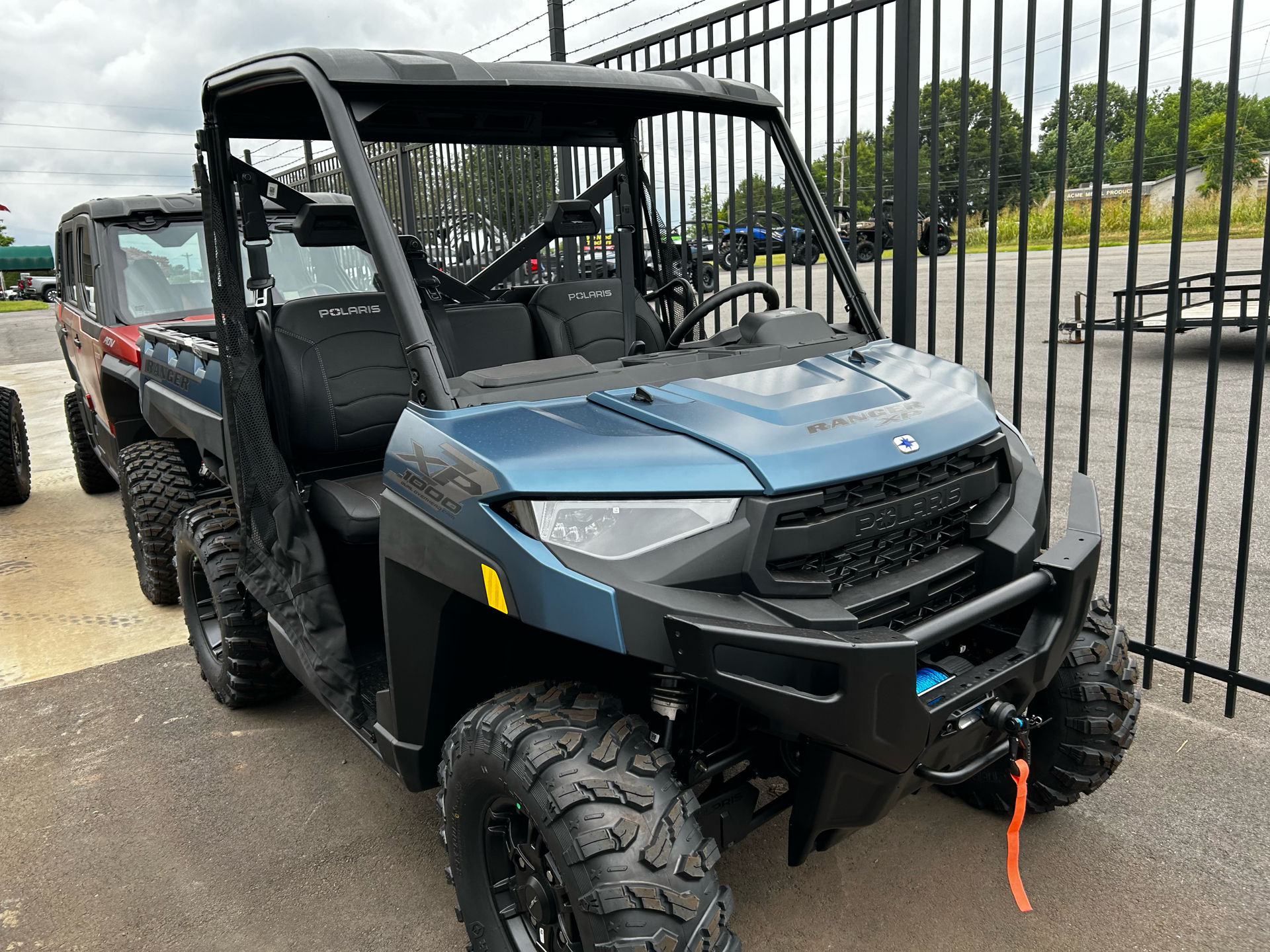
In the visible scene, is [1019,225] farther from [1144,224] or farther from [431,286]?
[1144,224]

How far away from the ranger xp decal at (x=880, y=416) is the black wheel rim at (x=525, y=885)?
3.33 feet

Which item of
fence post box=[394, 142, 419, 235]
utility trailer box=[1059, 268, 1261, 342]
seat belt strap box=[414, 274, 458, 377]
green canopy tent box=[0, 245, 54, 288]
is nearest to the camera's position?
seat belt strap box=[414, 274, 458, 377]

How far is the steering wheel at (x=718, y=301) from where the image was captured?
292 cm

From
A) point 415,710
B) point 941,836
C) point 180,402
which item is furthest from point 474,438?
point 180,402

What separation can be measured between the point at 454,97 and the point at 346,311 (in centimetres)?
100

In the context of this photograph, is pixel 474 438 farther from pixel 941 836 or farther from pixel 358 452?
pixel 941 836

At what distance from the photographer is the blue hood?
196cm

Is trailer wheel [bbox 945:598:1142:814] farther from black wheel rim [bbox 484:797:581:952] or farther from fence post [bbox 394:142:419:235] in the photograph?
fence post [bbox 394:142:419:235]

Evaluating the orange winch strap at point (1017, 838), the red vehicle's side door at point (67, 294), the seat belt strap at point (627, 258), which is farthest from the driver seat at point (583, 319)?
the red vehicle's side door at point (67, 294)

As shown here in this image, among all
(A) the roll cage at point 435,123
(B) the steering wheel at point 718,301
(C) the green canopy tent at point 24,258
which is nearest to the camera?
(A) the roll cage at point 435,123

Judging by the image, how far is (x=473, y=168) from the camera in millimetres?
7855

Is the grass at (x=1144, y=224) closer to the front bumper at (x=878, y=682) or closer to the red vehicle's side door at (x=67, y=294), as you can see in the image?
the red vehicle's side door at (x=67, y=294)

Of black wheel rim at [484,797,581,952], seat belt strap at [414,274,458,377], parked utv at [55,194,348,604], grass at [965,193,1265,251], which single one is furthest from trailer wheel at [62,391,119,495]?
grass at [965,193,1265,251]

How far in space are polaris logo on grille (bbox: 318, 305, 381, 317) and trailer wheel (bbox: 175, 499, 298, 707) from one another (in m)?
0.87
